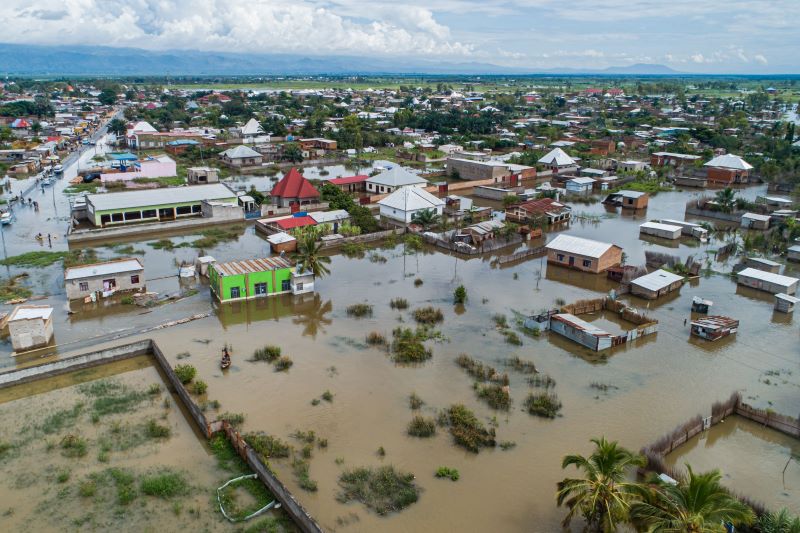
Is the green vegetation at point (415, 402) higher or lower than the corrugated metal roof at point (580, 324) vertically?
lower

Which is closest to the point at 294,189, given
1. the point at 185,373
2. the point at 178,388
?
the point at 185,373

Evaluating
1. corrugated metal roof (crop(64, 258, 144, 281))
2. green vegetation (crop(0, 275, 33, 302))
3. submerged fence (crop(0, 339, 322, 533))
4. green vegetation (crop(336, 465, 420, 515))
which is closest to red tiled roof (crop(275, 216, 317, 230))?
corrugated metal roof (crop(64, 258, 144, 281))

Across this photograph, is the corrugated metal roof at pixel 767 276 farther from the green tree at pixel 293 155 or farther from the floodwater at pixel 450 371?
→ the green tree at pixel 293 155

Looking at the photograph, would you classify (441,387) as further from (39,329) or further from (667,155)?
(667,155)

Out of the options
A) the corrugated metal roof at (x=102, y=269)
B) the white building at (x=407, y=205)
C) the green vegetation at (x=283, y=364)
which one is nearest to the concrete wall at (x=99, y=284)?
the corrugated metal roof at (x=102, y=269)

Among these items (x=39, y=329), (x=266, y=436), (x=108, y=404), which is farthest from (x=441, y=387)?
(x=39, y=329)

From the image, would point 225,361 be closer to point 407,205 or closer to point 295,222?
point 295,222
